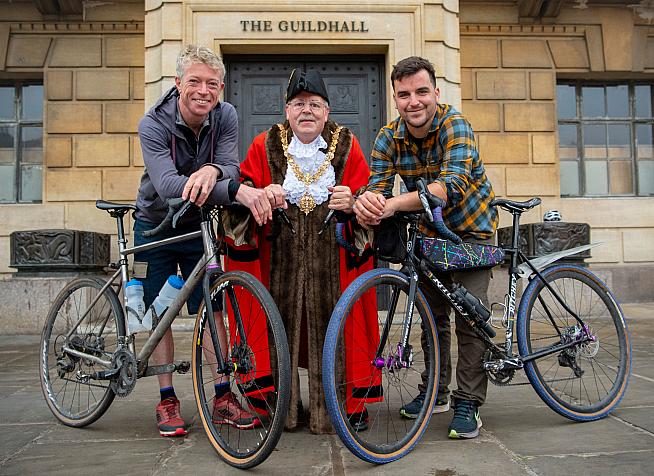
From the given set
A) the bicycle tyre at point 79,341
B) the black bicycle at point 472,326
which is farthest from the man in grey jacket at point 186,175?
the black bicycle at point 472,326

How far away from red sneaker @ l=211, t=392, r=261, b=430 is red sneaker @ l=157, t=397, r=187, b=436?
194 mm

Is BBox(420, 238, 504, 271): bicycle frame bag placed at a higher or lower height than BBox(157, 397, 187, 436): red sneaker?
higher

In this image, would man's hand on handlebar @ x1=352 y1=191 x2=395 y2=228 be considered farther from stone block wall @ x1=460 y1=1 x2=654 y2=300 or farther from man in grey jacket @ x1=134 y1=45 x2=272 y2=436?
stone block wall @ x1=460 y1=1 x2=654 y2=300

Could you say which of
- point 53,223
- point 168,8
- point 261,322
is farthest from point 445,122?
point 53,223

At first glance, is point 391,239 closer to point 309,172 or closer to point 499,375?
point 309,172

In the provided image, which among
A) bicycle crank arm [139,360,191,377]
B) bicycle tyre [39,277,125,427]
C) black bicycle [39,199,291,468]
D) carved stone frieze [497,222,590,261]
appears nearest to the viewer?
black bicycle [39,199,291,468]

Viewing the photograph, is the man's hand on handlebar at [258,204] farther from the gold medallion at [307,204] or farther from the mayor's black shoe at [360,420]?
the mayor's black shoe at [360,420]

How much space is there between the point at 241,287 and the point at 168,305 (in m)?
0.51

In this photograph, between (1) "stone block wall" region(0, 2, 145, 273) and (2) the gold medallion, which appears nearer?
(2) the gold medallion

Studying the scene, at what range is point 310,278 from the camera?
3.07 metres

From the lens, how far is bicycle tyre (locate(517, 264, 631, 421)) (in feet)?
9.96

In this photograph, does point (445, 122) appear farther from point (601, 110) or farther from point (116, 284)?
point (601, 110)

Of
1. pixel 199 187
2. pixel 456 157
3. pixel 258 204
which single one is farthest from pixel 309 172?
Answer: pixel 456 157

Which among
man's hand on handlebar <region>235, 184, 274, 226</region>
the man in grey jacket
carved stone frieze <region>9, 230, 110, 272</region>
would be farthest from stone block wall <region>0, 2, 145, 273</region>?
man's hand on handlebar <region>235, 184, 274, 226</region>
